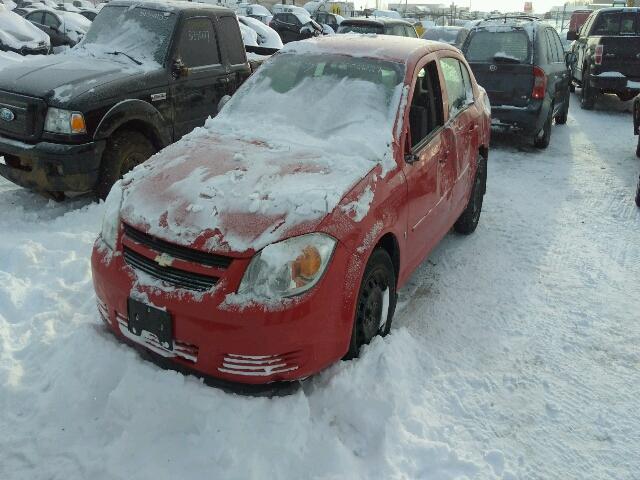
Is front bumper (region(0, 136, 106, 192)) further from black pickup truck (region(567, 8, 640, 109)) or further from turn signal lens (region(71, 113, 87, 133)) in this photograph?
black pickup truck (region(567, 8, 640, 109))

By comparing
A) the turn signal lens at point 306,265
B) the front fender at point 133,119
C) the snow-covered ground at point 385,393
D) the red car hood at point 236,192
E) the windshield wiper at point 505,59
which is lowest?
the snow-covered ground at point 385,393

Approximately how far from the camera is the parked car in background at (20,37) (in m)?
14.3

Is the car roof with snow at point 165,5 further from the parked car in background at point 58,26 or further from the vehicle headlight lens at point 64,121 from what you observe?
the parked car in background at point 58,26

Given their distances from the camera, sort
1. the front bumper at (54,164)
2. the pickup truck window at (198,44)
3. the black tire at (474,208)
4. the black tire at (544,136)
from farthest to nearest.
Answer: the black tire at (544,136) < the pickup truck window at (198,44) < the black tire at (474,208) < the front bumper at (54,164)

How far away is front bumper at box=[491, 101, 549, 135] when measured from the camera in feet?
26.8

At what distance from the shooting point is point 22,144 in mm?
5137

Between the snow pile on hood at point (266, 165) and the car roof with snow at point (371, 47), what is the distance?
0.24 meters

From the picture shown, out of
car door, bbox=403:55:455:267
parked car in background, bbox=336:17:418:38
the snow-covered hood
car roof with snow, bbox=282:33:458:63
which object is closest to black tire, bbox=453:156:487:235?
car door, bbox=403:55:455:267

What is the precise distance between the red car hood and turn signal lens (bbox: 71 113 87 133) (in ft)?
6.09

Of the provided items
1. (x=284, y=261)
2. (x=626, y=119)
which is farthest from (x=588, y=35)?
(x=284, y=261)

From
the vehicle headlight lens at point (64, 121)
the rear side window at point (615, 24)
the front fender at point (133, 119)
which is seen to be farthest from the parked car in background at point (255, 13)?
the vehicle headlight lens at point (64, 121)

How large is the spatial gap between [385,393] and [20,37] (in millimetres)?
15388

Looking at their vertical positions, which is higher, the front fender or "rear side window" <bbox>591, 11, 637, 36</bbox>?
"rear side window" <bbox>591, 11, 637, 36</bbox>

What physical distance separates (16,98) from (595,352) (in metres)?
5.16
